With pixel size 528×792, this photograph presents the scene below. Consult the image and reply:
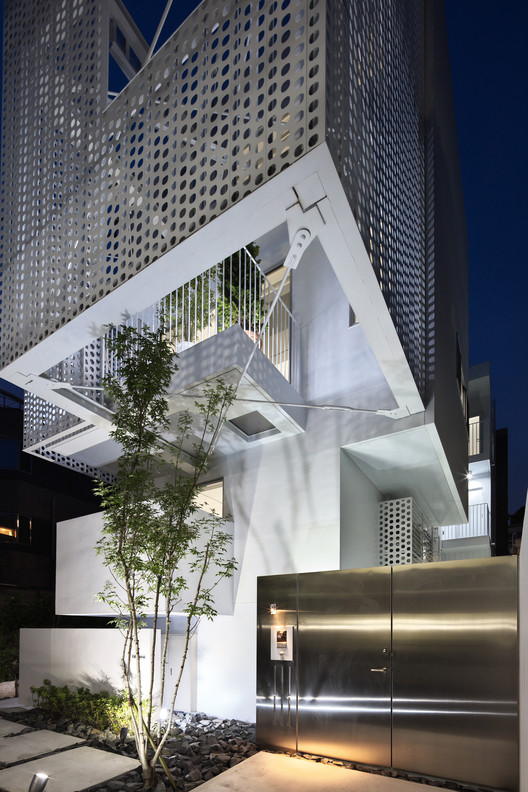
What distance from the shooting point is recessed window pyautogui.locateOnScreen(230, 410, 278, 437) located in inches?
328

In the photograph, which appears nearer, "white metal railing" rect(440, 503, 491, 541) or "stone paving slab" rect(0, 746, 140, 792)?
"stone paving slab" rect(0, 746, 140, 792)

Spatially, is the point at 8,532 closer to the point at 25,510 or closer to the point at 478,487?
the point at 25,510

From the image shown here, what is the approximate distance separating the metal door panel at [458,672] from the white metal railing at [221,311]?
3926 mm

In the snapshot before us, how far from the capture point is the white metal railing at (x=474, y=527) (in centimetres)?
1673

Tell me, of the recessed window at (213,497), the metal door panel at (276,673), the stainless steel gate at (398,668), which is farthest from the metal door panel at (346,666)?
the recessed window at (213,497)

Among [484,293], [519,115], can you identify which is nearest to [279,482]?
[519,115]

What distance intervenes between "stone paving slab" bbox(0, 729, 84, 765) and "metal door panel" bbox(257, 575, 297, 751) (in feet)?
7.38

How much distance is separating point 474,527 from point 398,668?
490 inches

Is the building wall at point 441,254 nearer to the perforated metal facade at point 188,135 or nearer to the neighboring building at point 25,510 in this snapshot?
the perforated metal facade at point 188,135

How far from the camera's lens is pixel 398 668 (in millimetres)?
5711

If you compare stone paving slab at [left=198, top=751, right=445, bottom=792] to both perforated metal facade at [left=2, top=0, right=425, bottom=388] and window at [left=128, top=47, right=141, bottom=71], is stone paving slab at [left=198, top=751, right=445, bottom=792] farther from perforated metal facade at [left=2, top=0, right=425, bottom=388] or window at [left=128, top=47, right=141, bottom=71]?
window at [left=128, top=47, right=141, bottom=71]

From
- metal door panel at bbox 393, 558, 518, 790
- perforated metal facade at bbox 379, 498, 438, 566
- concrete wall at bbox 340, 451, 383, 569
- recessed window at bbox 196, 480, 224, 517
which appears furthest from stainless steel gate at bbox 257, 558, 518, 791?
perforated metal facade at bbox 379, 498, 438, 566

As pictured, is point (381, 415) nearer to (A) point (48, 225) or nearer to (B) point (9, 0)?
(A) point (48, 225)

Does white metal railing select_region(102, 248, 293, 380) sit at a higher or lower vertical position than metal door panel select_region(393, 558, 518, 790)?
higher
